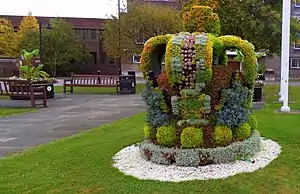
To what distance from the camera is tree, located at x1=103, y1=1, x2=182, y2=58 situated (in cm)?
2778

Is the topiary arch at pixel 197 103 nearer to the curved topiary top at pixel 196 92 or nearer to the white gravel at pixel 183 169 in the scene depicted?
the curved topiary top at pixel 196 92

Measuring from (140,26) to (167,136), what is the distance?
22.4 metres

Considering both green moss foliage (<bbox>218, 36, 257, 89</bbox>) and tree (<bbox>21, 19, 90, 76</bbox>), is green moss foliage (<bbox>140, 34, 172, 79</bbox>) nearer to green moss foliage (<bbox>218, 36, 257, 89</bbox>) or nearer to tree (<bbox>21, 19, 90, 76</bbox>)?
green moss foliage (<bbox>218, 36, 257, 89</bbox>)

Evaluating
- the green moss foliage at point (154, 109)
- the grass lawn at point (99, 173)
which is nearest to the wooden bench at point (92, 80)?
the grass lawn at point (99, 173)

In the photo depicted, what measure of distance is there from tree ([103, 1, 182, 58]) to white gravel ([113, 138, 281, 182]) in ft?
69.4

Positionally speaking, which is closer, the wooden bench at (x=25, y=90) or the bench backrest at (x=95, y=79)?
the wooden bench at (x=25, y=90)

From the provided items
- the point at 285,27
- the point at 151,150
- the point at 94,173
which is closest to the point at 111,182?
the point at 94,173

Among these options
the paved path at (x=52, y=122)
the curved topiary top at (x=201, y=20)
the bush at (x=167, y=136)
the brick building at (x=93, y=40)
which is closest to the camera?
the bush at (x=167, y=136)

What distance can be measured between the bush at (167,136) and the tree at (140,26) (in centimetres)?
2123

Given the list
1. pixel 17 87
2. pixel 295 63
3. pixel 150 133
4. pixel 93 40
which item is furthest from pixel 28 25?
pixel 150 133

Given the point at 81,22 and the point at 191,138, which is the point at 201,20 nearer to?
the point at 191,138

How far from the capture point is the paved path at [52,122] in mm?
9328

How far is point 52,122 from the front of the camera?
12.1 m

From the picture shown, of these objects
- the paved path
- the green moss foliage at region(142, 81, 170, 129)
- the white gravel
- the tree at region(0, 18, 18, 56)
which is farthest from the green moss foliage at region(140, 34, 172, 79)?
the tree at region(0, 18, 18, 56)
